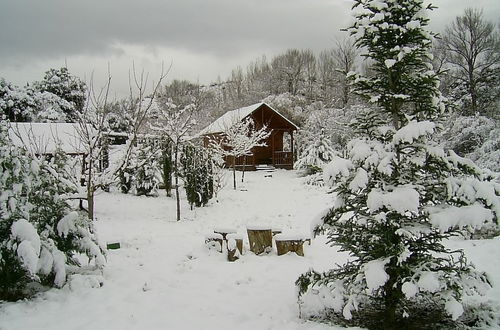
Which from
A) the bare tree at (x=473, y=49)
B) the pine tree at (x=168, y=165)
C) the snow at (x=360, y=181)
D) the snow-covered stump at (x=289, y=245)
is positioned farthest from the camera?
the bare tree at (x=473, y=49)

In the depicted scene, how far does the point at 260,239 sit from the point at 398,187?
3.81 m

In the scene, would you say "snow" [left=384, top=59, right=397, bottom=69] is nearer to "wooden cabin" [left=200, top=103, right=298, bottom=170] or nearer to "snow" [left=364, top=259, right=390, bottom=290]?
"snow" [left=364, top=259, right=390, bottom=290]

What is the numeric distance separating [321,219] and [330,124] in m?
25.4

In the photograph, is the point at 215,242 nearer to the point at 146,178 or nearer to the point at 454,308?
the point at 454,308

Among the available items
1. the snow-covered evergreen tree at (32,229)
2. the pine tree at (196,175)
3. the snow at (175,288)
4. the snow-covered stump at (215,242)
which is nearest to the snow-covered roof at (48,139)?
the snow at (175,288)

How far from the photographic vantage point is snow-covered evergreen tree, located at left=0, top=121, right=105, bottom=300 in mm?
4457

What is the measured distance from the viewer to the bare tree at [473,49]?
2145 cm


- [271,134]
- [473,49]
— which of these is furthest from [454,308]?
[271,134]

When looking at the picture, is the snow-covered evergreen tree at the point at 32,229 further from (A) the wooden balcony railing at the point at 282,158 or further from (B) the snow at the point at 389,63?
(A) the wooden balcony railing at the point at 282,158

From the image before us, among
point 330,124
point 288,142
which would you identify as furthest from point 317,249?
point 288,142

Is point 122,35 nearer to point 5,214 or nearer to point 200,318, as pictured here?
point 5,214

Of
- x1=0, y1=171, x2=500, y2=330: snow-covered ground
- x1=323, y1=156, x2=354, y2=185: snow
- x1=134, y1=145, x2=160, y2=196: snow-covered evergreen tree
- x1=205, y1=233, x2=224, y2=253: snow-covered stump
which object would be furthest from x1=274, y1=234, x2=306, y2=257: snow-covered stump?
x1=134, y1=145, x2=160, y2=196: snow-covered evergreen tree

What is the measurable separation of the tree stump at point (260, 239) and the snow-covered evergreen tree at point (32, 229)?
113 inches

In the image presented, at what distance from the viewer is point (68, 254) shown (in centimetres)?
535
